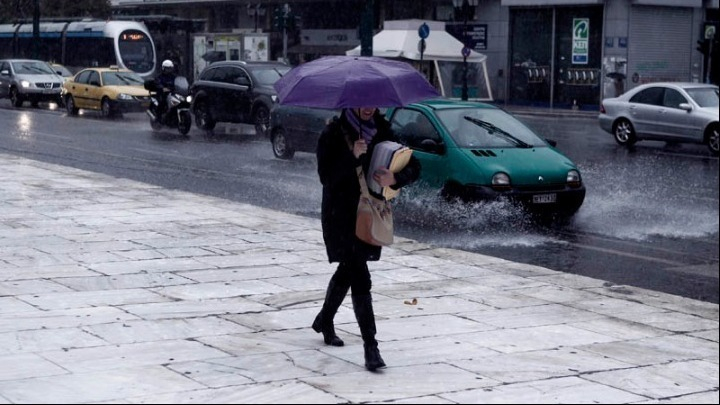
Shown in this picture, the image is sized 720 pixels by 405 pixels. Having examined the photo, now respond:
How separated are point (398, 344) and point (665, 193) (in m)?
11.2

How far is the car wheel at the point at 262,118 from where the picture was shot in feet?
91.6

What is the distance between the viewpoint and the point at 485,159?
560 inches

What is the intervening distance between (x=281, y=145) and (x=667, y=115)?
9154 millimetres

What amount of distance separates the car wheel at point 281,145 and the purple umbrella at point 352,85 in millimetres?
14230

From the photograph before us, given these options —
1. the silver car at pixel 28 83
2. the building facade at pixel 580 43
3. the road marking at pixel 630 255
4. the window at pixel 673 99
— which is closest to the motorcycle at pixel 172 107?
the window at pixel 673 99

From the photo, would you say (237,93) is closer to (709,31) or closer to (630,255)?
(630,255)

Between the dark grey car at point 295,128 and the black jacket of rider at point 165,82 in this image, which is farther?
the black jacket of rider at point 165,82

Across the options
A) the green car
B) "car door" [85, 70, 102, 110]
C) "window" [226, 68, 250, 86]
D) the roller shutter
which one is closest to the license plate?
the green car

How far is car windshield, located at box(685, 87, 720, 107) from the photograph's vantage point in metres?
26.1

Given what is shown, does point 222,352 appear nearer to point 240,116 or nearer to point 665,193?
point 665,193

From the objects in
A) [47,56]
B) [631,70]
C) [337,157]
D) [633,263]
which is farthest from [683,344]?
[47,56]

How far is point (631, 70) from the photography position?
44.9 m

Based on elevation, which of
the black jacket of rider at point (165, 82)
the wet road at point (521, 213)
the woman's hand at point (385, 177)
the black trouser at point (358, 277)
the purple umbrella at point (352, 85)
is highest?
the purple umbrella at point (352, 85)

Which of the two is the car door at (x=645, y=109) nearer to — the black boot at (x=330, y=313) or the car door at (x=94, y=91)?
the car door at (x=94, y=91)
